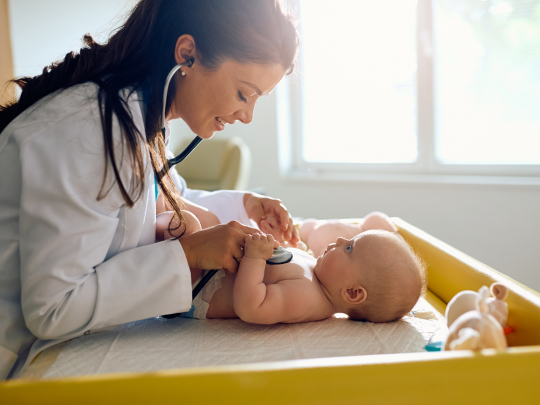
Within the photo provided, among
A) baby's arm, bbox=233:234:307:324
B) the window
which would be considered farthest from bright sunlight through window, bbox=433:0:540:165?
baby's arm, bbox=233:234:307:324

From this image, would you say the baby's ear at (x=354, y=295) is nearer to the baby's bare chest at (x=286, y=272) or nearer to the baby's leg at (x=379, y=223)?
the baby's bare chest at (x=286, y=272)

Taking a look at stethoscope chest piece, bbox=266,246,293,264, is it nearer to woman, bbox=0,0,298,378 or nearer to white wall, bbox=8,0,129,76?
woman, bbox=0,0,298,378

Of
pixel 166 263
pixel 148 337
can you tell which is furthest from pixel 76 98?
pixel 148 337

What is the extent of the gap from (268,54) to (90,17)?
9.29ft

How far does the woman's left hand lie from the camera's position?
1.26m

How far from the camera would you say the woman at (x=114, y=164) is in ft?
2.46

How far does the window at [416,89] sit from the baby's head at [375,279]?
81.3 inches

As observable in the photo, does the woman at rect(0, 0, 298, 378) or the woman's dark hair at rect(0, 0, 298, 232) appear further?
the woman's dark hair at rect(0, 0, 298, 232)

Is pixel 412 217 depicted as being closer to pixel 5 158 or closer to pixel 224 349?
pixel 224 349

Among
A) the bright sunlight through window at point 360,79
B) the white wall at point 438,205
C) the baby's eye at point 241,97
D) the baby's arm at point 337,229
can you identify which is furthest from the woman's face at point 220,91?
the bright sunlight through window at point 360,79

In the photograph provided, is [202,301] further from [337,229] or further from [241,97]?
[337,229]

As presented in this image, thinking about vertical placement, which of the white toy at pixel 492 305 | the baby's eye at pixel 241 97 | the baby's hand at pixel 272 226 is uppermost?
the baby's eye at pixel 241 97

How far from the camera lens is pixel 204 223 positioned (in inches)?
48.3

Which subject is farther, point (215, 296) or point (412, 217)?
point (412, 217)
